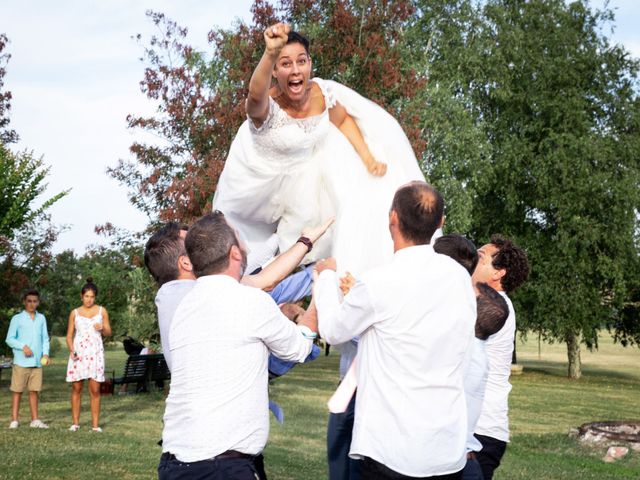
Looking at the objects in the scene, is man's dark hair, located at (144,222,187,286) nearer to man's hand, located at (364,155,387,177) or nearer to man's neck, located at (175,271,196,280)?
man's neck, located at (175,271,196,280)

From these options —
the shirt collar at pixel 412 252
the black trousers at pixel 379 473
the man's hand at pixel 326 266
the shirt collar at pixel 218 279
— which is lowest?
the black trousers at pixel 379 473

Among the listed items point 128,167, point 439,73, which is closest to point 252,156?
point 128,167

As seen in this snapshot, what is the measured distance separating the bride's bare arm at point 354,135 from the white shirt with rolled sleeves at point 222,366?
1.23m

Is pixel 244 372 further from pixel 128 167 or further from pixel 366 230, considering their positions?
pixel 128 167

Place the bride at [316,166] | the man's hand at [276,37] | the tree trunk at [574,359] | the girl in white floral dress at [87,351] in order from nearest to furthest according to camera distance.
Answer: the man's hand at [276,37] < the bride at [316,166] < the girl in white floral dress at [87,351] < the tree trunk at [574,359]

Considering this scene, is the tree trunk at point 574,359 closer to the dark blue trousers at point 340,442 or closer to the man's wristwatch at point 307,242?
the dark blue trousers at point 340,442

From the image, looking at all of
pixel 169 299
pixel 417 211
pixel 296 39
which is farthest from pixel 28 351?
pixel 417 211

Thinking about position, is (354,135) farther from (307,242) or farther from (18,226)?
(18,226)

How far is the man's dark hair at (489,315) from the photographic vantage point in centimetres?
467

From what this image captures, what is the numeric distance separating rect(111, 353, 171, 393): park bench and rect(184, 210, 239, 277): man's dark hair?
15.1 metres

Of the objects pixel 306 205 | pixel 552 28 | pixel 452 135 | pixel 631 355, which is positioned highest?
pixel 552 28

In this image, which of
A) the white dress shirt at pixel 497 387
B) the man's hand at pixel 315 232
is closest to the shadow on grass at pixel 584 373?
the white dress shirt at pixel 497 387

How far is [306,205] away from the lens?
16.3 feet

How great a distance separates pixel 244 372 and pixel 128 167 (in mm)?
16668
